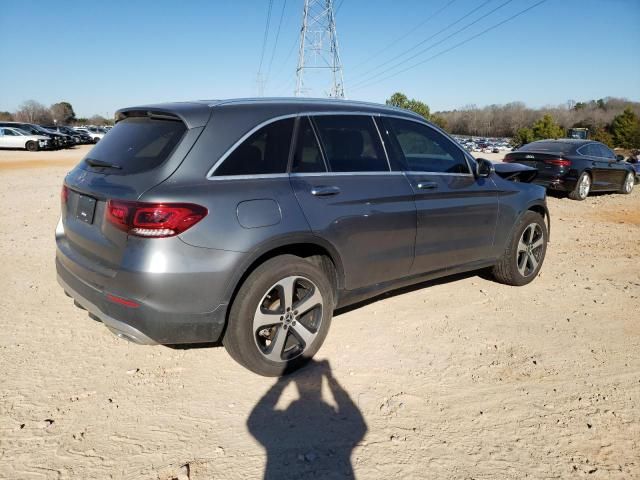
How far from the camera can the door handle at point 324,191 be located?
3.32m

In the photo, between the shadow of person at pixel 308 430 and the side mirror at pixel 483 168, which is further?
the side mirror at pixel 483 168

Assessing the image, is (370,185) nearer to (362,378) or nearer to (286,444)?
(362,378)

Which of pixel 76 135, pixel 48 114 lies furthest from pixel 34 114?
pixel 76 135

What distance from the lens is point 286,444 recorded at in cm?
262

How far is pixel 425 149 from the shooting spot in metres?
4.26

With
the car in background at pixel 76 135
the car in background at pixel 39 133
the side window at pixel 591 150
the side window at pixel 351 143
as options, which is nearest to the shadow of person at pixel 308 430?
the side window at pixel 351 143

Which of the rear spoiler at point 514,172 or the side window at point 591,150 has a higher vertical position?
the side window at point 591,150

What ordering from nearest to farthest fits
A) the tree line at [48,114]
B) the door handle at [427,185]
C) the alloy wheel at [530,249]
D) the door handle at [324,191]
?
the door handle at [324,191]
the door handle at [427,185]
the alloy wheel at [530,249]
the tree line at [48,114]

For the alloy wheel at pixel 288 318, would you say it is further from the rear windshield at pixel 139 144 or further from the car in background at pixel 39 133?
the car in background at pixel 39 133

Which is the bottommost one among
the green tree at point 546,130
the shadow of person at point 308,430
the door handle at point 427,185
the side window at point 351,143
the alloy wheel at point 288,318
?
the shadow of person at point 308,430

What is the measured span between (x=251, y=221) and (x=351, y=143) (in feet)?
3.83

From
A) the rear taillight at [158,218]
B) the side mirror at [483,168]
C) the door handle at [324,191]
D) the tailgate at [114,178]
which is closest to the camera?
the rear taillight at [158,218]

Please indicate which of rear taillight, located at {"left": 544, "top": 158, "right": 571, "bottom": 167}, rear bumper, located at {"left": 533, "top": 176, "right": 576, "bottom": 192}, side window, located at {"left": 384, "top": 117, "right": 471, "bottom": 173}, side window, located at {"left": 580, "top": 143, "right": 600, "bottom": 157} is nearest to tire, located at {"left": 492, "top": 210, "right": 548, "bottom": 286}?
side window, located at {"left": 384, "top": 117, "right": 471, "bottom": 173}

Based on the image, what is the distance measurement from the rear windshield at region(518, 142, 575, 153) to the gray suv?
28.8 ft
